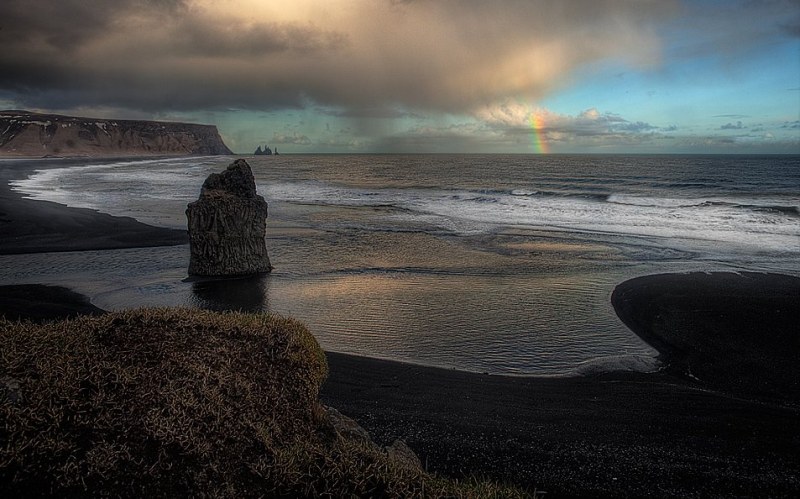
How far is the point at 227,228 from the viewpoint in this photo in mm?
15312

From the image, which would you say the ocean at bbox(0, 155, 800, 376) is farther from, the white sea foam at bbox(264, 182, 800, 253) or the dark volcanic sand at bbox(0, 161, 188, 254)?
the dark volcanic sand at bbox(0, 161, 188, 254)

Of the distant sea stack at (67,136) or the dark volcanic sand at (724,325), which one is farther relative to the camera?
the distant sea stack at (67,136)

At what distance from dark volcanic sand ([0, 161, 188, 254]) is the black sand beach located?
30.3ft

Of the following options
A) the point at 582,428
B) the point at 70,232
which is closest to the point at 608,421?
the point at 582,428

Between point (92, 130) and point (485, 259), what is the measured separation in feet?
638

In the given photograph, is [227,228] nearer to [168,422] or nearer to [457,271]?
[457,271]

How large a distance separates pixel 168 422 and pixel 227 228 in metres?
12.4

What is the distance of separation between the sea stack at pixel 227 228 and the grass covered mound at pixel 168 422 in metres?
11.0

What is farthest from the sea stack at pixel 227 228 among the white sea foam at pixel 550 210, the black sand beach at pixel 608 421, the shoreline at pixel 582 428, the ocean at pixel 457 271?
the white sea foam at pixel 550 210

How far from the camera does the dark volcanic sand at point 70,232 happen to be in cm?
1956

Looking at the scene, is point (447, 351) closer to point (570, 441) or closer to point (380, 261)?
point (570, 441)

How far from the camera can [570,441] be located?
20.6 feet

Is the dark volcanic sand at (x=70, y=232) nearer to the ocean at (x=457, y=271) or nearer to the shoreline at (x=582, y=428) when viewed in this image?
the ocean at (x=457, y=271)

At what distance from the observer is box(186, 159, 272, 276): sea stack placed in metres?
15.1
